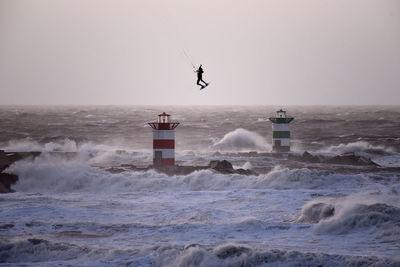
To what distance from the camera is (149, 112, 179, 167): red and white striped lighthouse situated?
20641mm

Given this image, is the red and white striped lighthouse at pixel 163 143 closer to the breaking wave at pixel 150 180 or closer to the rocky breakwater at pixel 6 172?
the breaking wave at pixel 150 180

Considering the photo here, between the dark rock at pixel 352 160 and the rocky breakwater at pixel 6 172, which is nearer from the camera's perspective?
the rocky breakwater at pixel 6 172

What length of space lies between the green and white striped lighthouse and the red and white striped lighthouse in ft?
20.4

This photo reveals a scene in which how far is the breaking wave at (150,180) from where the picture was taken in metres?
18.9

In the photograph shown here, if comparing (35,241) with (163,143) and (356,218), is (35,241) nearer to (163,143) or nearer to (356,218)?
(356,218)

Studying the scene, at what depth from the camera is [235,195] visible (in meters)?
17.5

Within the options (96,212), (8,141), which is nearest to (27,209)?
(96,212)

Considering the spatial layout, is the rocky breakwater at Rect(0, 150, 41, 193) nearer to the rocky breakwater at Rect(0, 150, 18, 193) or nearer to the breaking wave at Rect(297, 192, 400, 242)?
the rocky breakwater at Rect(0, 150, 18, 193)

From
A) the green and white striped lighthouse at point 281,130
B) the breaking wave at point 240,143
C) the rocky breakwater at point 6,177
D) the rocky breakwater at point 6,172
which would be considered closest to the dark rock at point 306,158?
the green and white striped lighthouse at point 281,130

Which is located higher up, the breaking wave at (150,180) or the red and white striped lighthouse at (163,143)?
the red and white striped lighthouse at (163,143)

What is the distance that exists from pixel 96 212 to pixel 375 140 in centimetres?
Result: 3113

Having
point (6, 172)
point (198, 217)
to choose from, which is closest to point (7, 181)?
point (6, 172)

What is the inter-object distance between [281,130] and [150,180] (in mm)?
8256

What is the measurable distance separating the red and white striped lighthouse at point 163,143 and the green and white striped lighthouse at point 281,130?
6.20 m
